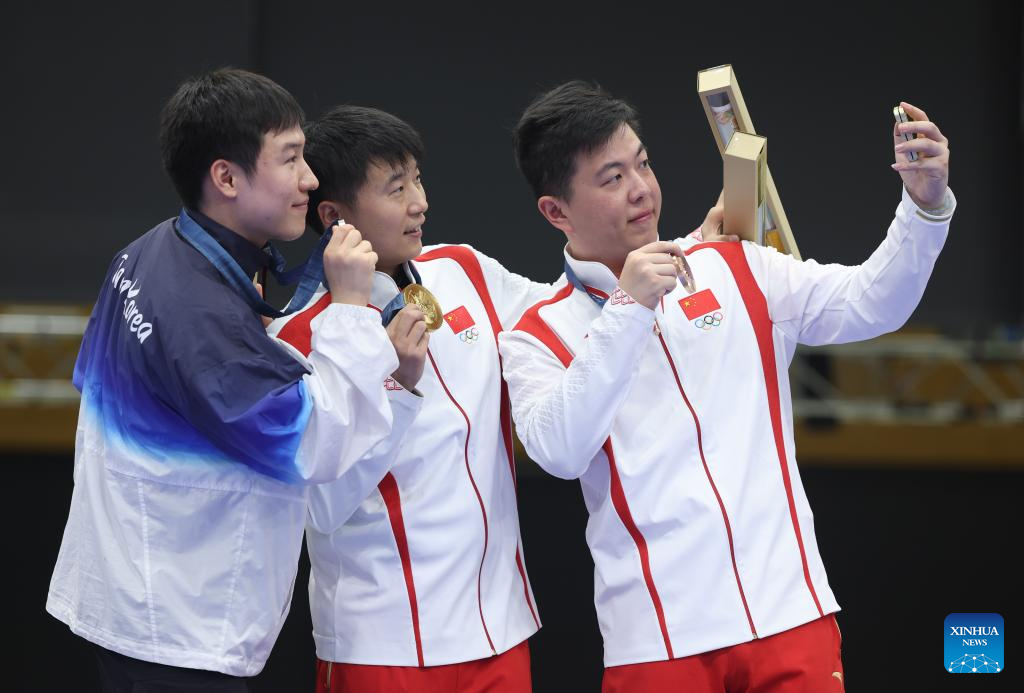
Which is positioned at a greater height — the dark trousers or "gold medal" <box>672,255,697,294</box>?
"gold medal" <box>672,255,697,294</box>

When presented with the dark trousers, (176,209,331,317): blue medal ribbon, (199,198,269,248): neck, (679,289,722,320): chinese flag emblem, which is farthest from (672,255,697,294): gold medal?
the dark trousers

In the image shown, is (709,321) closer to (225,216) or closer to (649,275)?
(649,275)

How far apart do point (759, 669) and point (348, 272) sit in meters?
0.92

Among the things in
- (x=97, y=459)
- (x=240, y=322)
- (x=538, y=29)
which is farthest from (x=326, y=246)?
(x=538, y=29)

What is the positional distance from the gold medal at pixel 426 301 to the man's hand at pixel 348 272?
0.74 feet

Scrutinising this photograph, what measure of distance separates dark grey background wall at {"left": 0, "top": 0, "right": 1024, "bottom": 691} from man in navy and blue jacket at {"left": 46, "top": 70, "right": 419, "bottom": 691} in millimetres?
1244

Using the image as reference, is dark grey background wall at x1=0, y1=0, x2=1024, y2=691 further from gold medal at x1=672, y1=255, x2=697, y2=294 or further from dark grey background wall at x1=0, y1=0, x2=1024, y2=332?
gold medal at x1=672, y1=255, x2=697, y2=294

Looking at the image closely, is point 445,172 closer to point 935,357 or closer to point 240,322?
point 240,322

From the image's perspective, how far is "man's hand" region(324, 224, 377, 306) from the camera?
1.93 metres

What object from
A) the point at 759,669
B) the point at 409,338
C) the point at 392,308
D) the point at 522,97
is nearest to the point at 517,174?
the point at 522,97

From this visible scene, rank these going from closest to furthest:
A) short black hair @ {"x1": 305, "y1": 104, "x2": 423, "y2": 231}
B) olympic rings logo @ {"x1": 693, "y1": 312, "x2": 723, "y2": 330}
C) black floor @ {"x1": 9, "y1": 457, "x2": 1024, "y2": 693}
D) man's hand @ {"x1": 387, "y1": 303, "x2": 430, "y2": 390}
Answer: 1. man's hand @ {"x1": 387, "y1": 303, "x2": 430, "y2": 390}
2. olympic rings logo @ {"x1": 693, "y1": 312, "x2": 723, "y2": 330}
3. short black hair @ {"x1": 305, "y1": 104, "x2": 423, "y2": 231}
4. black floor @ {"x1": 9, "y1": 457, "x2": 1024, "y2": 693}

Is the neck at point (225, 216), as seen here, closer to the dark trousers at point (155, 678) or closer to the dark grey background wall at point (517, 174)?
the dark trousers at point (155, 678)

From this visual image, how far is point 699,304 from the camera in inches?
84.3

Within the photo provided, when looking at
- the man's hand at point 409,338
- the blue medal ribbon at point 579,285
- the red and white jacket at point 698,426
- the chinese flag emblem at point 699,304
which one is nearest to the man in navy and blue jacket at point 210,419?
the man's hand at point 409,338
